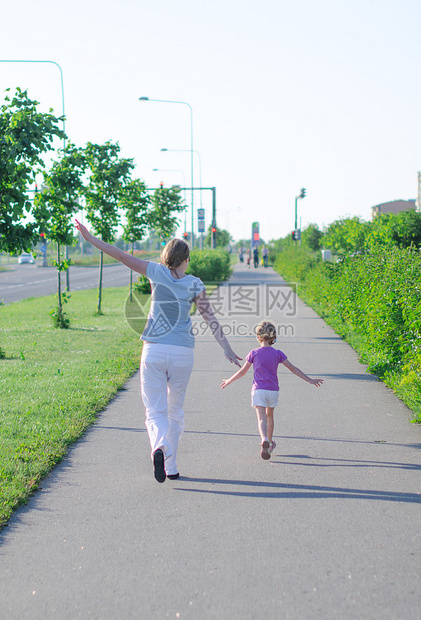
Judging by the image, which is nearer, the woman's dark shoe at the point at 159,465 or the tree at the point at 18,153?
the woman's dark shoe at the point at 159,465

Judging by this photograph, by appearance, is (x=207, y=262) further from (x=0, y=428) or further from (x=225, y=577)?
(x=225, y=577)

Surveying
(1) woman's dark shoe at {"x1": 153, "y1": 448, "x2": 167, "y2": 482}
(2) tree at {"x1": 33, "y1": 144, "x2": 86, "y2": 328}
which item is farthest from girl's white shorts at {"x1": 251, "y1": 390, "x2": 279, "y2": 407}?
(2) tree at {"x1": 33, "y1": 144, "x2": 86, "y2": 328}

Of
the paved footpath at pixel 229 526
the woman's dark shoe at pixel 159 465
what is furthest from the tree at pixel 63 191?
the woman's dark shoe at pixel 159 465

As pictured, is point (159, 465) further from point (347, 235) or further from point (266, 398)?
point (347, 235)

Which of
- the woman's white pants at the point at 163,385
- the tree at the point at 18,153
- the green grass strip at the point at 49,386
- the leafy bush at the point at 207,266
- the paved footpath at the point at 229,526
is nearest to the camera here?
the paved footpath at the point at 229,526

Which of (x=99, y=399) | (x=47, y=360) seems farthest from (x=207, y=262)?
(x=99, y=399)

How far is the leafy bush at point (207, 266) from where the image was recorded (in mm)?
32156

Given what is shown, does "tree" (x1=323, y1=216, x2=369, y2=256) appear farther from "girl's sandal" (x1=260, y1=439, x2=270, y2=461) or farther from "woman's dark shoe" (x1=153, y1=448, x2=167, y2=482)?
"woman's dark shoe" (x1=153, y1=448, x2=167, y2=482)

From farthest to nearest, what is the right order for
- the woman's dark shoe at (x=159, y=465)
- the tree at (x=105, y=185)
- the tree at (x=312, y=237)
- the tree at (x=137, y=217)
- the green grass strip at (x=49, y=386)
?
the tree at (x=312, y=237) → the tree at (x=137, y=217) → the tree at (x=105, y=185) → the green grass strip at (x=49, y=386) → the woman's dark shoe at (x=159, y=465)

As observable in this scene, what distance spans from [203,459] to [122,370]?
432 centimetres

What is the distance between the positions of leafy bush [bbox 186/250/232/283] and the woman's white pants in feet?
84.2

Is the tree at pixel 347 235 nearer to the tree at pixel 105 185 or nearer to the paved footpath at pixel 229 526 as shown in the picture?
the tree at pixel 105 185

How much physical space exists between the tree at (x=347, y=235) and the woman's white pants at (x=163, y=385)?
2067cm

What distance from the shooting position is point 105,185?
18250 mm
